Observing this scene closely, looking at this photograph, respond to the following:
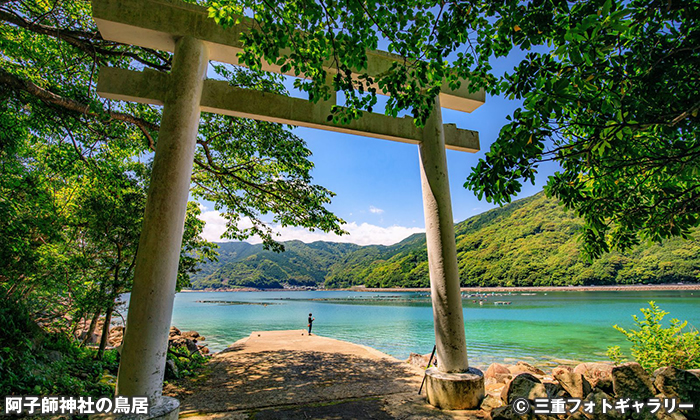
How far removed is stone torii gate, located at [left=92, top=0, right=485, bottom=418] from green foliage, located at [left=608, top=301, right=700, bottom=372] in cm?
387

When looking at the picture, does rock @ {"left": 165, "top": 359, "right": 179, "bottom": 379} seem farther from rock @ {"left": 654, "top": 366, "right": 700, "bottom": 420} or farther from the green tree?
rock @ {"left": 654, "top": 366, "right": 700, "bottom": 420}

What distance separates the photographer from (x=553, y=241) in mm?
72188

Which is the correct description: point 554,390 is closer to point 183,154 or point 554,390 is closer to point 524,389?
point 524,389

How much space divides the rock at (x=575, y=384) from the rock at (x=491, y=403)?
2.21 ft

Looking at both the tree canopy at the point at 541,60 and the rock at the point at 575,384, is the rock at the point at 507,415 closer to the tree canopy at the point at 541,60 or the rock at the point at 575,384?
the rock at the point at 575,384

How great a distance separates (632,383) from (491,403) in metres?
1.30

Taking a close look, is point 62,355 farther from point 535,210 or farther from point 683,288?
point 535,210

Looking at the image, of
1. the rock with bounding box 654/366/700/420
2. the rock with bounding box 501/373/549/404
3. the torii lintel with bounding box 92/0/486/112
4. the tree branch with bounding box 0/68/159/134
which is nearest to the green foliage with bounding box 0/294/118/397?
the tree branch with bounding box 0/68/159/134

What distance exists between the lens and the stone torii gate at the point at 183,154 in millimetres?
2936

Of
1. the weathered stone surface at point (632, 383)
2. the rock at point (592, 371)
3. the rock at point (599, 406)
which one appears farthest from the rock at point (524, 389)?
the rock at point (592, 371)

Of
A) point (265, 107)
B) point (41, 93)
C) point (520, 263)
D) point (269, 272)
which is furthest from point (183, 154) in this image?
point (269, 272)

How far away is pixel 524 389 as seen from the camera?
3.25 m

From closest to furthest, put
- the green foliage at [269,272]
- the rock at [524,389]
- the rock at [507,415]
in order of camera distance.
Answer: the rock at [507,415] → the rock at [524,389] → the green foliage at [269,272]

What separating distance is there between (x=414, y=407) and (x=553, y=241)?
83177 millimetres
